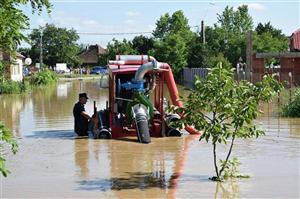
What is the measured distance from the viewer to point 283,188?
9.27m

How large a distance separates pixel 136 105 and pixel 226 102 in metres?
6.49

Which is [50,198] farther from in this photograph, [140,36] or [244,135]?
[140,36]

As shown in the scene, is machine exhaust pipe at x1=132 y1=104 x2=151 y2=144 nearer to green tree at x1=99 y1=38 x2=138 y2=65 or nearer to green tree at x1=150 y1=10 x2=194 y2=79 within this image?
green tree at x1=150 y1=10 x2=194 y2=79

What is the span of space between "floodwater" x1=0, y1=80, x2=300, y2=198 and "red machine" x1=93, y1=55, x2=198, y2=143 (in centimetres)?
54

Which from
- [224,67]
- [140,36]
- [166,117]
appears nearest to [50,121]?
[166,117]

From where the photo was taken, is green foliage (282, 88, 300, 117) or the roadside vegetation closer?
the roadside vegetation

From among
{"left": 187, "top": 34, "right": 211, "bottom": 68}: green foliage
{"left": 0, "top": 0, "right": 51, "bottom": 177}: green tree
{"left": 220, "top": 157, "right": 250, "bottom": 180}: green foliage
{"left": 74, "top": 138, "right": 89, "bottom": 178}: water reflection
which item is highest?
{"left": 187, "top": 34, "right": 211, "bottom": 68}: green foliage

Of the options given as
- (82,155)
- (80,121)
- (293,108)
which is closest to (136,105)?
(80,121)

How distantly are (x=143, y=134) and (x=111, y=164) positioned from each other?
3443 mm

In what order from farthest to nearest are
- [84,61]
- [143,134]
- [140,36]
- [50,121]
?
1. [84,61]
2. [140,36]
3. [50,121]
4. [143,134]

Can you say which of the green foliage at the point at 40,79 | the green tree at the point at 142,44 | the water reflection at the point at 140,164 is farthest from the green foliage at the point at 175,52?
the water reflection at the point at 140,164

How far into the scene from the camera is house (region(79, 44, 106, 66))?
132 m

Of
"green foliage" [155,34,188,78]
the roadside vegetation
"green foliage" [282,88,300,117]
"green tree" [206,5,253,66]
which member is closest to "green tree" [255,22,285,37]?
the roadside vegetation

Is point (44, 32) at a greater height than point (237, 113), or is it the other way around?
point (44, 32)
